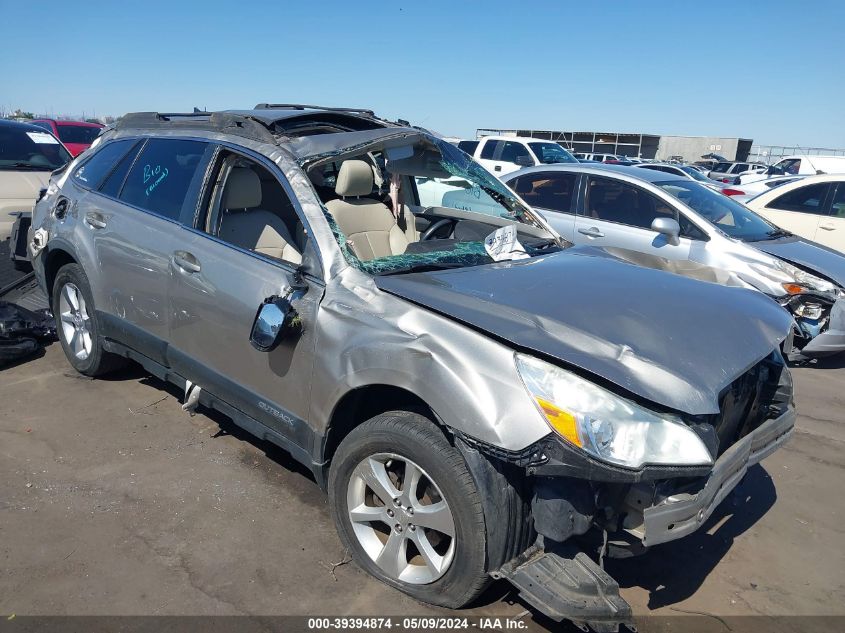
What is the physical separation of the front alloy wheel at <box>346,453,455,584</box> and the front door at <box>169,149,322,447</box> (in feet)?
1.36

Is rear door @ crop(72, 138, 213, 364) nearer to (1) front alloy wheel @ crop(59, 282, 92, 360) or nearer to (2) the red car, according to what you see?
(1) front alloy wheel @ crop(59, 282, 92, 360)

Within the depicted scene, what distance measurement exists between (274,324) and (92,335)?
7.28ft

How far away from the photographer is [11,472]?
356cm

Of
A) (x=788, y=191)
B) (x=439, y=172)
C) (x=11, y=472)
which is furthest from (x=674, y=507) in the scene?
(x=788, y=191)

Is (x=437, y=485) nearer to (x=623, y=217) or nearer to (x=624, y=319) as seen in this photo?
(x=624, y=319)

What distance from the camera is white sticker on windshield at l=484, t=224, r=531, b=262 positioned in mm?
3512

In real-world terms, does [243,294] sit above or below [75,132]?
below

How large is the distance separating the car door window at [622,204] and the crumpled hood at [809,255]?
38.0 inches

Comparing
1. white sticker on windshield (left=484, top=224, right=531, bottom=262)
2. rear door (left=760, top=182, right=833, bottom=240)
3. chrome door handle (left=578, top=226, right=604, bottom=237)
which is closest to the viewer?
white sticker on windshield (left=484, top=224, right=531, bottom=262)

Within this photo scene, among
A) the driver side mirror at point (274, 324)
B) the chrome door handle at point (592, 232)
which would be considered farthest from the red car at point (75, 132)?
the driver side mirror at point (274, 324)

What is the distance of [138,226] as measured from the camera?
3830mm

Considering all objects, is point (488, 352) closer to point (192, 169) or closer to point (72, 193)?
point (192, 169)

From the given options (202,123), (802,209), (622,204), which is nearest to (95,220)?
(202,123)

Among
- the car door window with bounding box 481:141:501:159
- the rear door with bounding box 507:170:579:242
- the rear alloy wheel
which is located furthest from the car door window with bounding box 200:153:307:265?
the car door window with bounding box 481:141:501:159
